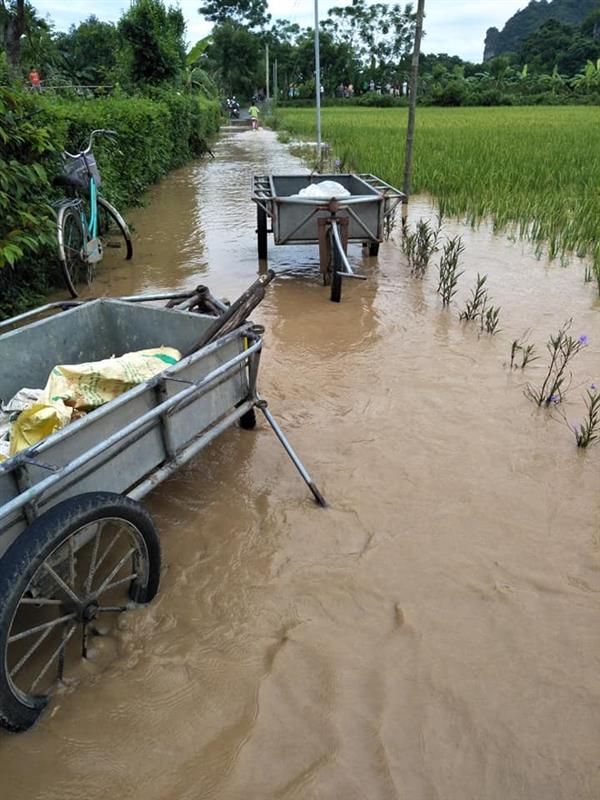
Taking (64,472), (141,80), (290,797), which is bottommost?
(290,797)

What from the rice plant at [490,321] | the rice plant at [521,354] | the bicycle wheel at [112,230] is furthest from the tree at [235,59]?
the rice plant at [521,354]

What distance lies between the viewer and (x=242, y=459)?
9.96 ft

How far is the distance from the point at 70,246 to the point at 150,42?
12.1 m

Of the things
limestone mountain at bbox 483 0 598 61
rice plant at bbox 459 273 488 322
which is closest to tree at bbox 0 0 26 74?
rice plant at bbox 459 273 488 322

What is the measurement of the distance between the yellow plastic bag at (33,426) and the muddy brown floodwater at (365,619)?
2.32 feet

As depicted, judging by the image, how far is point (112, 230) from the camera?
7.35m

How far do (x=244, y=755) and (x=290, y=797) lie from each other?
0.17 meters

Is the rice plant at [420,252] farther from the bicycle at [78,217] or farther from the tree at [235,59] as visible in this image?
the tree at [235,59]

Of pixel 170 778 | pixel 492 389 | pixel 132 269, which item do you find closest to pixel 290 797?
pixel 170 778

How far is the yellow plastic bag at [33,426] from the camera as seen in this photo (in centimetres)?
207

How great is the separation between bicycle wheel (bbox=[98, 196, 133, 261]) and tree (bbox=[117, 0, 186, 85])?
9928 millimetres

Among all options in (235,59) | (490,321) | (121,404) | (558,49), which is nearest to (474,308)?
(490,321)

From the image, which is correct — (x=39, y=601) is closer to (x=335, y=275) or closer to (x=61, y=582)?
(x=61, y=582)

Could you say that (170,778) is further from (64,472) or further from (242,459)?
(242,459)
